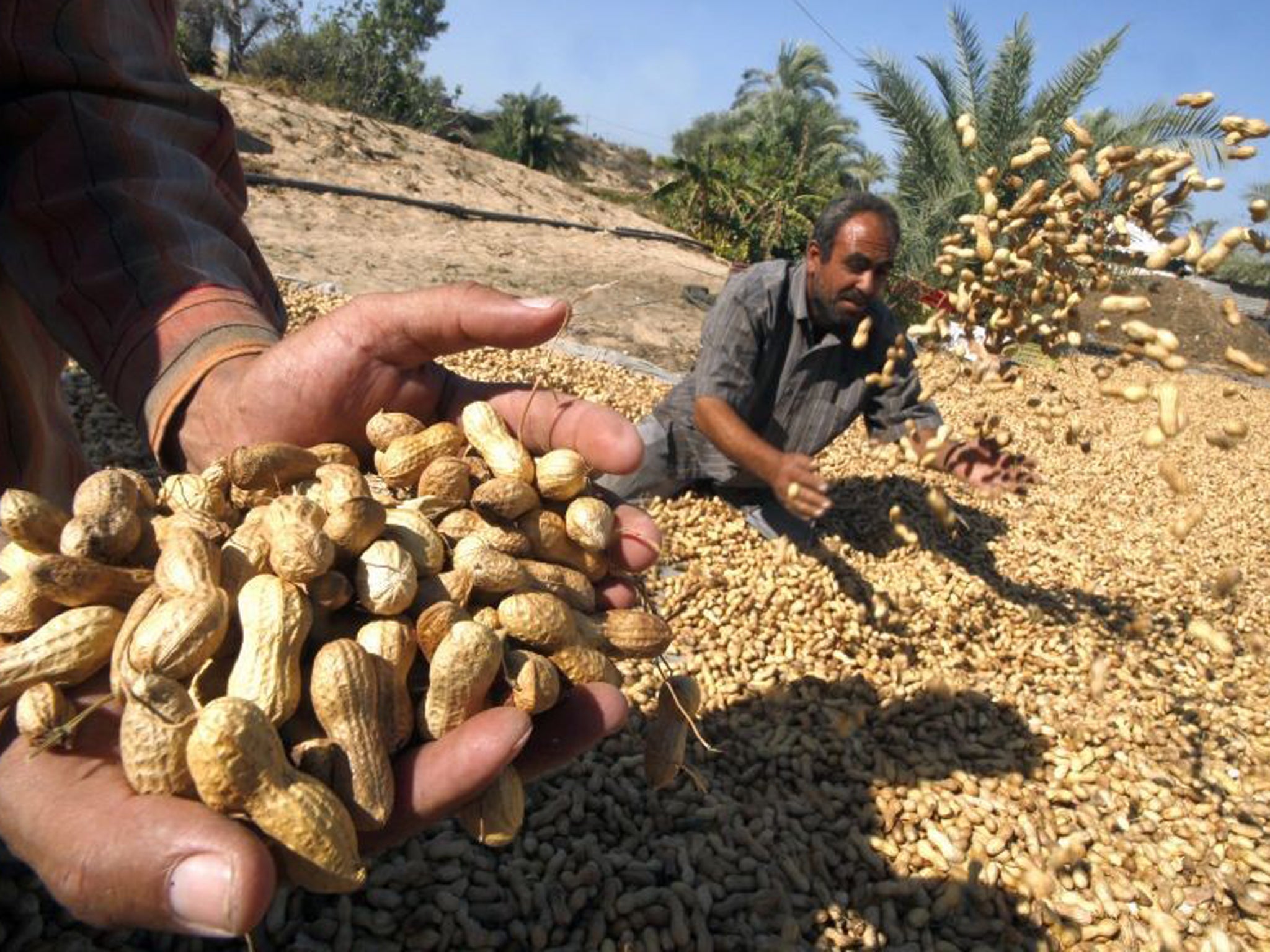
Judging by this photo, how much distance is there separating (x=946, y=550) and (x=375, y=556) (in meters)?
4.02

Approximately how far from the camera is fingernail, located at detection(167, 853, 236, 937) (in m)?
1.00

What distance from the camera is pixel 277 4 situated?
2909 cm

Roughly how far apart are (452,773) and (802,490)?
6.57 ft

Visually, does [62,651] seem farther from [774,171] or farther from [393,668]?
[774,171]

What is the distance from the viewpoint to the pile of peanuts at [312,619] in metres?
1.21

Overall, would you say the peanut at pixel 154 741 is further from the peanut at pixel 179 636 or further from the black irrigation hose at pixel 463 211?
the black irrigation hose at pixel 463 211

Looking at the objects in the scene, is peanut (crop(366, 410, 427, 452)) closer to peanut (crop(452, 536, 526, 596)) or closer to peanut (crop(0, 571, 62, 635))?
peanut (crop(452, 536, 526, 596))

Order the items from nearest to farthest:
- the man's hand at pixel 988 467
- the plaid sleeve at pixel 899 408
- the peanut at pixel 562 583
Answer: the peanut at pixel 562 583, the man's hand at pixel 988 467, the plaid sleeve at pixel 899 408

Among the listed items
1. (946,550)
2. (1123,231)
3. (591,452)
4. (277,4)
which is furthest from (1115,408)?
(277,4)

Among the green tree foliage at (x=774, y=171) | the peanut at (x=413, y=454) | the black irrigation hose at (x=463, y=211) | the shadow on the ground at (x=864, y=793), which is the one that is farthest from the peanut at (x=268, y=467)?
the green tree foliage at (x=774, y=171)

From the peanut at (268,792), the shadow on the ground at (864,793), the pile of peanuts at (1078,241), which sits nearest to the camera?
the peanut at (268,792)

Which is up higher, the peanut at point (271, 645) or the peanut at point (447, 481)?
the peanut at point (447, 481)

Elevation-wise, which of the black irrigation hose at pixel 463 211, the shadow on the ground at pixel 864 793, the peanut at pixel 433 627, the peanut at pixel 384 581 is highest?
the black irrigation hose at pixel 463 211

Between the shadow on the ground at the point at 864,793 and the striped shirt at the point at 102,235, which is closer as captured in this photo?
the striped shirt at the point at 102,235
